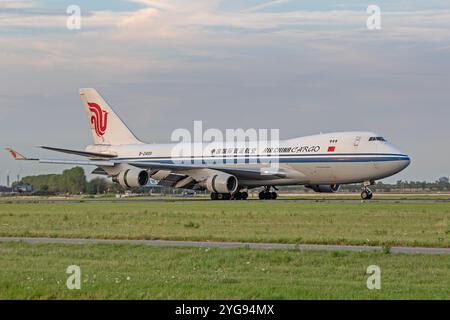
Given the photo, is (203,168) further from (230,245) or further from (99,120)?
(230,245)

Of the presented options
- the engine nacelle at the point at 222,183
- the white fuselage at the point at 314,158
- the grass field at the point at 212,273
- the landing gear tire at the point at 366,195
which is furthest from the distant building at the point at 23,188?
the grass field at the point at 212,273

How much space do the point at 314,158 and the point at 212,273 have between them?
44953 mm

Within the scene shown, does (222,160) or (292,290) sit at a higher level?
(222,160)

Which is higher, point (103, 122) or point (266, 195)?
point (103, 122)

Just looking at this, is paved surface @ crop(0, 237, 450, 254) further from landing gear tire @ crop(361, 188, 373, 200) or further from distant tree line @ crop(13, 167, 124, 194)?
distant tree line @ crop(13, 167, 124, 194)

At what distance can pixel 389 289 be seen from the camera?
57.4 ft

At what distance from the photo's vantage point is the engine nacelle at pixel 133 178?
222 feet

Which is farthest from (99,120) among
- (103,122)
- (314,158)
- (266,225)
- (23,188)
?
(23,188)

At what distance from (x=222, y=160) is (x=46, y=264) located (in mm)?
49507

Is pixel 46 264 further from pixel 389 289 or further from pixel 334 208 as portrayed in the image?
pixel 334 208

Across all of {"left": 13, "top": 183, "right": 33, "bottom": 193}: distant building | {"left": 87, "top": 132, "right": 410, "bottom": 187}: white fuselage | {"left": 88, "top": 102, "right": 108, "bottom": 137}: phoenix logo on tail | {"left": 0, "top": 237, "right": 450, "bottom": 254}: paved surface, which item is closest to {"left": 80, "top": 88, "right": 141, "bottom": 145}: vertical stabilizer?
{"left": 88, "top": 102, "right": 108, "bottom": 137}: phoenix logo on tail

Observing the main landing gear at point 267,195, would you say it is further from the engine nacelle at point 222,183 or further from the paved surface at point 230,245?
the paved surface at point 230,245

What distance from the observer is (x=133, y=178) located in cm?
6794
